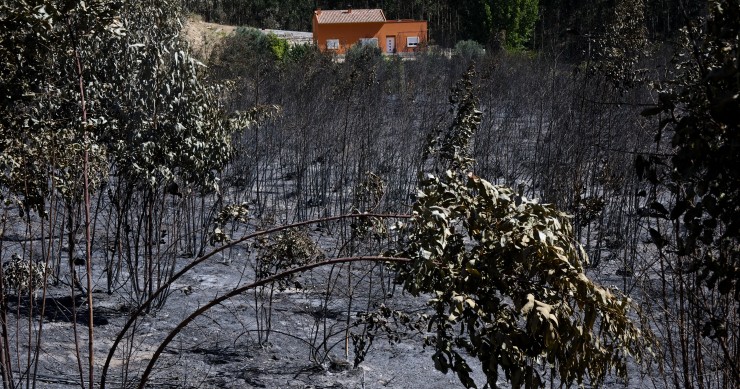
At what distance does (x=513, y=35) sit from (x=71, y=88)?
2981 centimetres

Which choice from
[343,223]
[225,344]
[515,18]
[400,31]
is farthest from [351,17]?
[225,344]

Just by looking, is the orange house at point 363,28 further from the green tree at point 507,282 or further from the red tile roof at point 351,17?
the green tree at point 507,282

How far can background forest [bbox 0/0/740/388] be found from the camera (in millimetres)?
2805

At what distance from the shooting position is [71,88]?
5.21 meters

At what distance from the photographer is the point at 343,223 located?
9156 millimetres

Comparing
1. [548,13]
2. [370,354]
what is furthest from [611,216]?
[548,13]

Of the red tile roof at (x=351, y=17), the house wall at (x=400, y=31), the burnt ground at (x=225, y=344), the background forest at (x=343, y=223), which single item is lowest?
the burnt ground at (x=225, y=344)

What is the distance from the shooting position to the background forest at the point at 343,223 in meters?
2.80

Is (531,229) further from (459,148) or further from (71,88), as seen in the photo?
(459,148)

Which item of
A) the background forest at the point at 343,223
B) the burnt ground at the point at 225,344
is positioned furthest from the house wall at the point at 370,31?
the burnt ground at the point at 225,344

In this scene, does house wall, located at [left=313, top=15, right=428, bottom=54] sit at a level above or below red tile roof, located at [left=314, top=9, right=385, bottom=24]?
below

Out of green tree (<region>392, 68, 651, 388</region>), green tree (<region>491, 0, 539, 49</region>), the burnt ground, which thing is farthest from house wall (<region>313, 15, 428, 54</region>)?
green tree (<region>392, 68, 651, 388</region>)

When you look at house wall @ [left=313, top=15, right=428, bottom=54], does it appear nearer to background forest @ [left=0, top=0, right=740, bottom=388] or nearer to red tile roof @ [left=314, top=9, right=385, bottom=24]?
red tile roof @ [left=314, top=9, right=385, bottom=24]

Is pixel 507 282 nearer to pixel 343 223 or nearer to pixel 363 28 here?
pixel 343 223
